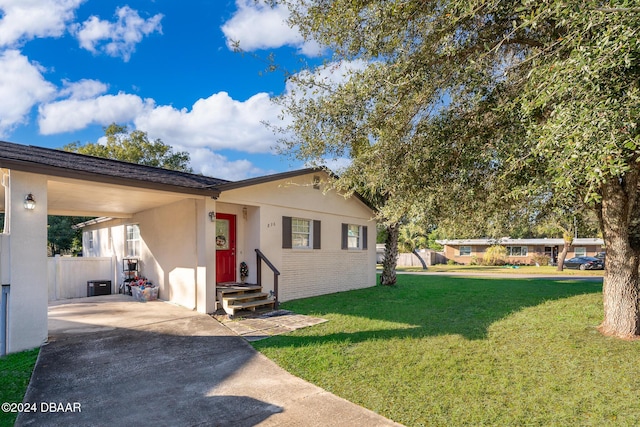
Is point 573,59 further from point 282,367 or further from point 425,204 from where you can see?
point 282,367

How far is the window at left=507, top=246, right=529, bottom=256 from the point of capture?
35000mm

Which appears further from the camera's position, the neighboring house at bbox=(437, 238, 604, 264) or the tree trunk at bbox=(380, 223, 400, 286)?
the neighboring house at bbox=(437, 238, 604, 264)

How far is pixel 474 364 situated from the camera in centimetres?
512

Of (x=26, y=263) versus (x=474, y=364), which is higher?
(x=26, y=263)

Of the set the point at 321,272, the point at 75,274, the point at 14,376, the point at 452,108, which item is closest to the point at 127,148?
the point at 75,274

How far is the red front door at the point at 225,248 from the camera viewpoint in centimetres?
979

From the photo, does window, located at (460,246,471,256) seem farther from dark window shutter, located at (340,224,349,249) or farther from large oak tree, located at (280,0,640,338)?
large oak tree, located at (280,0,640,338)

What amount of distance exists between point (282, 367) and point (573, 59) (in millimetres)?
5278

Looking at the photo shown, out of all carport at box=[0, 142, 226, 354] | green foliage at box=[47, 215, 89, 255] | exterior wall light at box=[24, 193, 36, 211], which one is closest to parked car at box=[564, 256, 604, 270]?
carport at box=[0, 142, 226, 354]

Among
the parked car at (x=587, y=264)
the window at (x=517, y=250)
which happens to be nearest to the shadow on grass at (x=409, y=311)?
the parked car at (x=587, y=264)

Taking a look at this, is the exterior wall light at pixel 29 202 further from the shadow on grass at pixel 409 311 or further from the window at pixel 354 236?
the window at pixel 354 236

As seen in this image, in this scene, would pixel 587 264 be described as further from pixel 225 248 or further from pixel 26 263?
pixel 26 263

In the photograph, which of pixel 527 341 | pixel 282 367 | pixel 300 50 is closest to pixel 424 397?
pixel 282 367

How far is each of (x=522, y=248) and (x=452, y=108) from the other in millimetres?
34268
